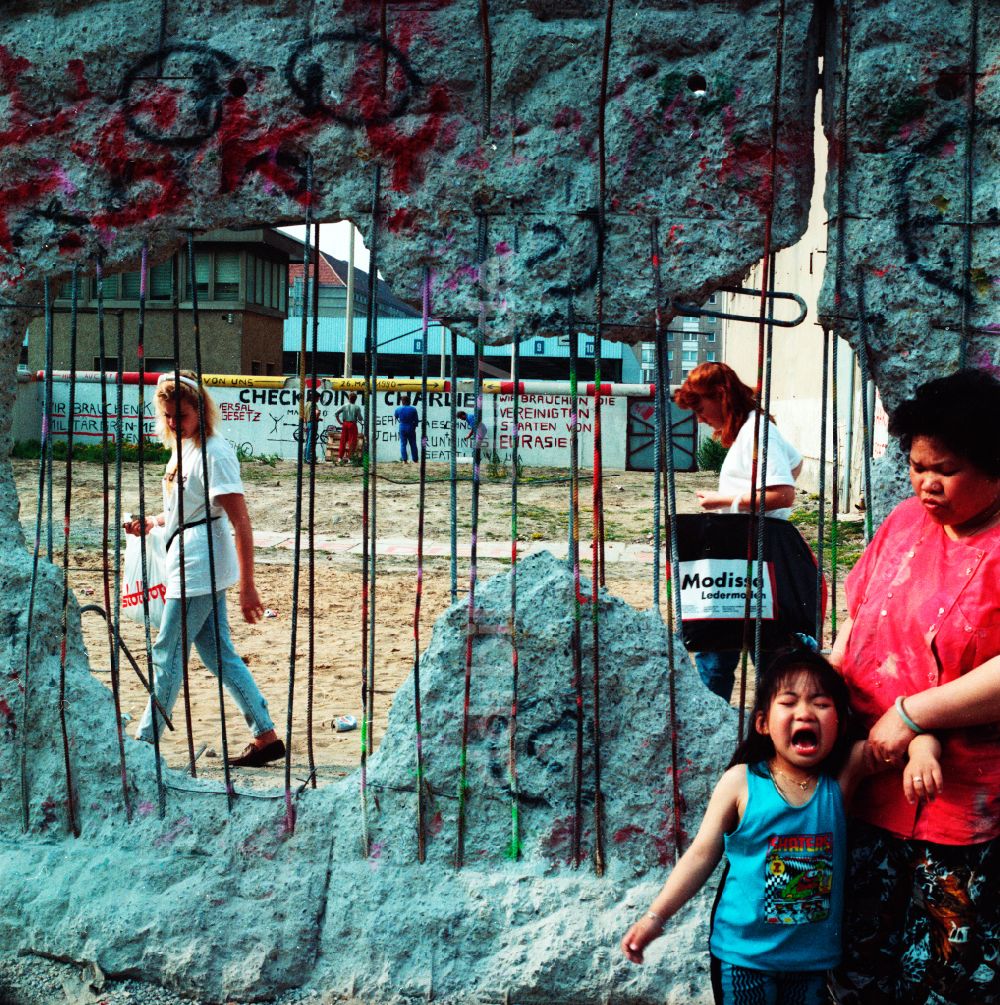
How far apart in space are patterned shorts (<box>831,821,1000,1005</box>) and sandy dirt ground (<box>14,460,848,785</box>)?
1.58 metres

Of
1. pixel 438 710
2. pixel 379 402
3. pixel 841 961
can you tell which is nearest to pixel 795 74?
pixel 438 710

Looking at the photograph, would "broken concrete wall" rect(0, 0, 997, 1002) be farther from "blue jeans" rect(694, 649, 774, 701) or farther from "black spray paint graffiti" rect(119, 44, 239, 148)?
"blue jeans" rect(694, 649, 774, 701)

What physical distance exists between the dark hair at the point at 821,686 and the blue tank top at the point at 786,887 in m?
0.08

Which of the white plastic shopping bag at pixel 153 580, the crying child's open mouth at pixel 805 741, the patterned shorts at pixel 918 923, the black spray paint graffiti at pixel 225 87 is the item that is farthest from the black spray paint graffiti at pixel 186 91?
the patterned shorts at pixel 918 923

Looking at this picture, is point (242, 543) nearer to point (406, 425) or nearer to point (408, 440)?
point (406, 425)

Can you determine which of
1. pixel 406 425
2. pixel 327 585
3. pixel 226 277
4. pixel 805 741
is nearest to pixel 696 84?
pixel 805 741

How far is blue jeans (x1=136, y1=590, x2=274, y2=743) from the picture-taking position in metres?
4.03

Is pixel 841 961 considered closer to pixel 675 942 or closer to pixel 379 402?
pixel 675 942

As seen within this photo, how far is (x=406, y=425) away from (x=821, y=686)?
18.0 meters

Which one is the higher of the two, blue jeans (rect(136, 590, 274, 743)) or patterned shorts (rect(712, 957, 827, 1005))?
blue jeans (rect(136, 590, 274, 743))

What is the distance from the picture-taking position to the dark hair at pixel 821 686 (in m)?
2.21

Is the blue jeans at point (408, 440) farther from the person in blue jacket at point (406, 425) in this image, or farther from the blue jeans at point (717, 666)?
the blue jeans at point (717, 666)

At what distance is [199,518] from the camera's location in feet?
13.9

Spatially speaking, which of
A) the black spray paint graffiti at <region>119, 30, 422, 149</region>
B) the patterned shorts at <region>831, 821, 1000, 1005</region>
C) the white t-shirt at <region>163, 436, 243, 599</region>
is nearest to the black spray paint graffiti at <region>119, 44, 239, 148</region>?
the black spray paint graffiti at <region>119, 30, 422, 149</region>
